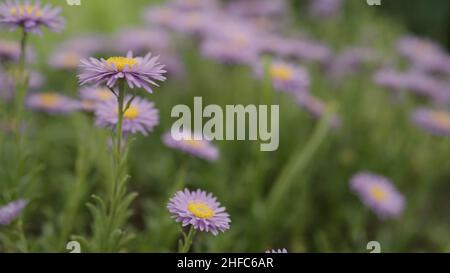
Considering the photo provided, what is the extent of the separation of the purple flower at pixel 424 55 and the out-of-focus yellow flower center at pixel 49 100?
3.91 ft

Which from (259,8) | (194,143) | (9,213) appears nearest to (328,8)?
(259,8)

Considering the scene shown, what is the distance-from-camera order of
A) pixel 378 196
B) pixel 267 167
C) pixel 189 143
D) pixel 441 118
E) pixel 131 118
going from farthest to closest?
pixel 441 118 → pixel 267 167 → pixel 378 196 → pixel 189 143 → pixel 131 118

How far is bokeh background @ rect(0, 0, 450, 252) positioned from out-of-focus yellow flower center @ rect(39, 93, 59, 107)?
0.18 ft

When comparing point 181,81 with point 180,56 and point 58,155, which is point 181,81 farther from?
point 58,155

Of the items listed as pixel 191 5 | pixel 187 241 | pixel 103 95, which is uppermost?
pixel 191 5

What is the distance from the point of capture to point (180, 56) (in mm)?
2195

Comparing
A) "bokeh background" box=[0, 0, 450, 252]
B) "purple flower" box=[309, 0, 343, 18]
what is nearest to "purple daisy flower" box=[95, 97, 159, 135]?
"bokeh background" box=[0, 0, 450, 252]

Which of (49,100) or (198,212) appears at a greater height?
(49,100)

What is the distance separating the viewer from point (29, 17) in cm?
97

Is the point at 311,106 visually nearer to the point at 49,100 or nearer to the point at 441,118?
the point at 441,118

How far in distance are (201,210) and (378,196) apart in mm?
734

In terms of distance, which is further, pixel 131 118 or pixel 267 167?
pixel 267 167

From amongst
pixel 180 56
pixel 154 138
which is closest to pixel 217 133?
pixel 154 138
